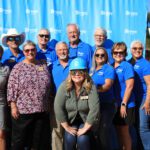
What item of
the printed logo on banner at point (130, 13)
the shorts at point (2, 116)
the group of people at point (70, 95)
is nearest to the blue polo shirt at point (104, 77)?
the group of people at point (70, 95)

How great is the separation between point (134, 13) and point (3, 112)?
321cm

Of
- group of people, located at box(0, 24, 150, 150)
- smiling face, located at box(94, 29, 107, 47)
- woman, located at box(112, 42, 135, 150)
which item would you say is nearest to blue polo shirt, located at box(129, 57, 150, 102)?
group of people, located at box(0, 24, 150, 150)

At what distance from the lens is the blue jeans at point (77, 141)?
4613 mm

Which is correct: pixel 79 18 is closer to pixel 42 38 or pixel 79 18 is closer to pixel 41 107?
pixel 42 38

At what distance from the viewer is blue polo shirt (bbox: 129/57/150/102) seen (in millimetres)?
5598

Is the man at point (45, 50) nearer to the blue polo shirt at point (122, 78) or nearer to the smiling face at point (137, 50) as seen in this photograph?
the blue polo shirt at point (122, 78)

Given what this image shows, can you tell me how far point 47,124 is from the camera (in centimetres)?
533

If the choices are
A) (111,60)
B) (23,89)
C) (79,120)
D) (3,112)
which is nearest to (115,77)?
(111,60)

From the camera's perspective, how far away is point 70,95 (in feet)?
15.3

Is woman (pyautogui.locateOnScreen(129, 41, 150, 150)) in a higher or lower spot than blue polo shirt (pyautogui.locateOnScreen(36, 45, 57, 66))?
lower

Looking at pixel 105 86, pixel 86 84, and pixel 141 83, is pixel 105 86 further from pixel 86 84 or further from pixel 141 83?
pixel 141 83

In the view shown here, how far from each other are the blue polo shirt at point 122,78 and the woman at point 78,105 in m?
0.77

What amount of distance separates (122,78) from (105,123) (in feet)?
2.42

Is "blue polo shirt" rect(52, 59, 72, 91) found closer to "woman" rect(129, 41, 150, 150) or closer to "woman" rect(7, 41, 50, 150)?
"woman" rect(7, 41, 50, 150)
